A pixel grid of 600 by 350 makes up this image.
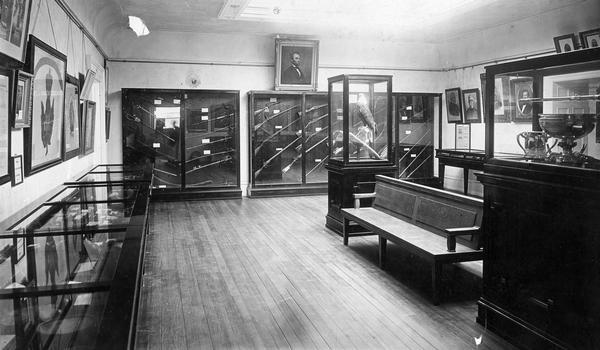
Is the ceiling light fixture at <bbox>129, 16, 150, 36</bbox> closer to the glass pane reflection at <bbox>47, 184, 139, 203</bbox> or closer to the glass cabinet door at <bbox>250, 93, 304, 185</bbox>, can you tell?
the glass cabinet door at <bbox>250, 93, 304, 185</bbox>

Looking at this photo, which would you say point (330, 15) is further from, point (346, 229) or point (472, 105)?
point (346, 229)

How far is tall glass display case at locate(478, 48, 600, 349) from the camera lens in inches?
118

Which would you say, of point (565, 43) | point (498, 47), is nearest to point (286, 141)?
point (498, 47)

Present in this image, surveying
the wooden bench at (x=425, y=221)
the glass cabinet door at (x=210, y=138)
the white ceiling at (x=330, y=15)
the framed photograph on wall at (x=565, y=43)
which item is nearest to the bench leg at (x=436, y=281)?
the wooden bench at (x=425, y=221)

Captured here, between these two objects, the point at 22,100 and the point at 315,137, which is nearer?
the point at 22,100

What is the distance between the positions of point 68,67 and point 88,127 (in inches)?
58.7

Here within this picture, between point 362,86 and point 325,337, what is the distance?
13.8 feet

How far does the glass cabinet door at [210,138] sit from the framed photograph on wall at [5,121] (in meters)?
7.07

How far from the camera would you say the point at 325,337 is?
11.8 ft

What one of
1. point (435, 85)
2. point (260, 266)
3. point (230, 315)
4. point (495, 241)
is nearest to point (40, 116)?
point (230, 315)

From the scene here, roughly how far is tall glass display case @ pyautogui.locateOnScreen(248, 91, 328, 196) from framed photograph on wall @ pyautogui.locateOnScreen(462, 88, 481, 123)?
310cm

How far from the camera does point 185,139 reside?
33.6ft

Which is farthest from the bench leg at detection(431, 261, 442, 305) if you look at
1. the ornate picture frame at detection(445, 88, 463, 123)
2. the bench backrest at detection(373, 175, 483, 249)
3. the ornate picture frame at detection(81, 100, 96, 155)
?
the ornate picture frame at detection(445, 88, 463, 123)

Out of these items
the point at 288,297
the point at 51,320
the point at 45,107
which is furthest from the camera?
the point at 288,297
